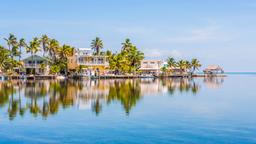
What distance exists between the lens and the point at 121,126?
870 inches

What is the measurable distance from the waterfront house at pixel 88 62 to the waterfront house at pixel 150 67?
101 ft

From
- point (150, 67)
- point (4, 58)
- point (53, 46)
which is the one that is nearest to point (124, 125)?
point (4, 58)

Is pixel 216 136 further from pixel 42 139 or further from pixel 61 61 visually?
pixel 61 61

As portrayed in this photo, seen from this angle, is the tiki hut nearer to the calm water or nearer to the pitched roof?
the pitched roof

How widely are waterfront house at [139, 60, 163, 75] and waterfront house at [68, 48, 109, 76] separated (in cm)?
3081

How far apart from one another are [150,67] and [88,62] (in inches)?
1469

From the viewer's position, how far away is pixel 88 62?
4350 inches

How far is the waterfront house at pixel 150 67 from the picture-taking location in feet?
464

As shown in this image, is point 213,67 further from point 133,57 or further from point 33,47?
point 33,47

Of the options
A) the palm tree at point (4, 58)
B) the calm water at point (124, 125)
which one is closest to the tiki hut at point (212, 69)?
the palm tree at point (4, 58)

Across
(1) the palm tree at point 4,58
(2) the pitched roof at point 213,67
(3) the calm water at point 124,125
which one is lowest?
(3) the calm water at point 124,125

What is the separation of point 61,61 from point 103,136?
9666 centimetres

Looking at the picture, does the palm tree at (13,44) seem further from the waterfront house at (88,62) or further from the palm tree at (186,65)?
the palm tree at (186,65)

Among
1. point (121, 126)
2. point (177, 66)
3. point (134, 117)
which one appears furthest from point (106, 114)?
point (177, 66)
